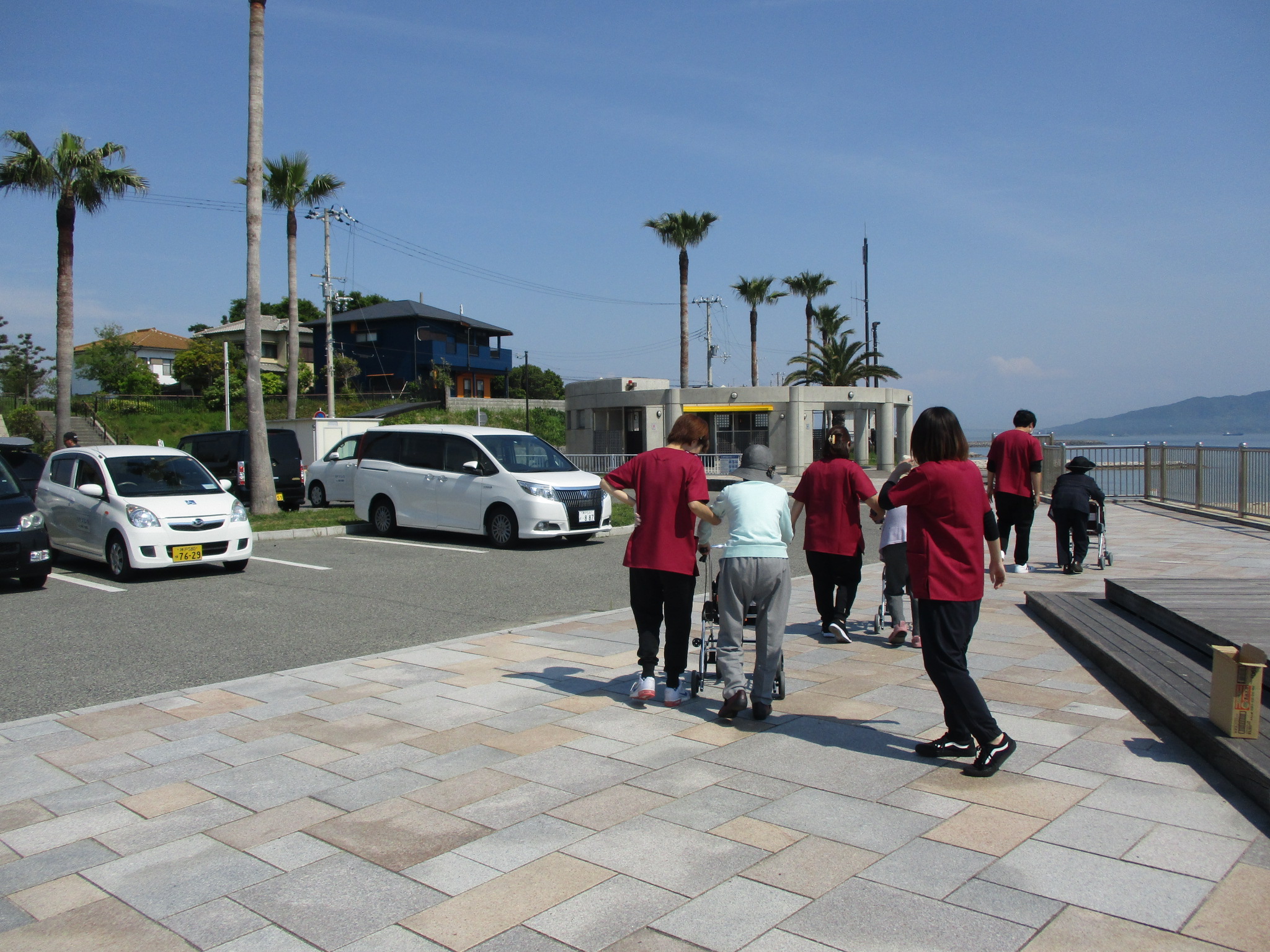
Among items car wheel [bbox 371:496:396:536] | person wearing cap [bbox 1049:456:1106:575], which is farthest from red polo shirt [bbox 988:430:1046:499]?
car wheel [bbox 371:496:396:536]

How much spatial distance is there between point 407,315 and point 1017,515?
51.6 meters

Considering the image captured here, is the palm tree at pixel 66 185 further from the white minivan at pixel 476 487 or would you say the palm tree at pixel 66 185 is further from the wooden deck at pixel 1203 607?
the wooden deck at pixel 1203 607

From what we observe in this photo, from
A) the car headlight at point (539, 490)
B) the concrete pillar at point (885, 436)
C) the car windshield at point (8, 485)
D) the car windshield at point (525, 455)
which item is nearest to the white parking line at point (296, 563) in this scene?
the car windshield at point (8, 485)

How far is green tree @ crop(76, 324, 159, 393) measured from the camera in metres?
50.6

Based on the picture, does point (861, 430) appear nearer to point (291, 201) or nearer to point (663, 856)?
point (291, 201)

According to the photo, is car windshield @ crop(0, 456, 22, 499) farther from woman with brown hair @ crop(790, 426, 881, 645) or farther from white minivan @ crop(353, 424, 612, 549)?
woman with brown hair @ crop(790, 426, 881, 645)

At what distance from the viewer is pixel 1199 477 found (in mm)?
18297

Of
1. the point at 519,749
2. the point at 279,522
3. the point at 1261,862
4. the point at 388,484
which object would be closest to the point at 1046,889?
the point at 1261,862

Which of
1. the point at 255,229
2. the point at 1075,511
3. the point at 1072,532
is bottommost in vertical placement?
the point at 1072,532

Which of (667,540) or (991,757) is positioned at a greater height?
(667,540)

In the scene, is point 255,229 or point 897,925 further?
point 255,229

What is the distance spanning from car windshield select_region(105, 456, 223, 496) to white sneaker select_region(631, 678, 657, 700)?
833 centimetres

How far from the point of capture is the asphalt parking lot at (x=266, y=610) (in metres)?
6.82

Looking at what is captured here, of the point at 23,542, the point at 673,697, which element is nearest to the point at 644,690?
the point at 673,697
